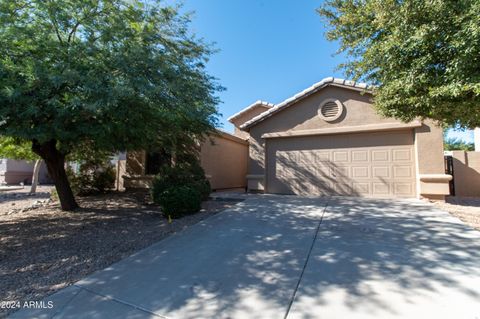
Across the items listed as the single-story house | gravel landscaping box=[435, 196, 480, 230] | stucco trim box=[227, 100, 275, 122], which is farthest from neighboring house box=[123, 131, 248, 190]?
gravel landscaping box=[435, 196, 480, 230]

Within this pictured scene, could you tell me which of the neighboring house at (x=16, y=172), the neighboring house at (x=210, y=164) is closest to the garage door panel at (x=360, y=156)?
the neighboring house at (x=210, y=164)

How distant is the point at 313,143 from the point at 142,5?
8.25 m

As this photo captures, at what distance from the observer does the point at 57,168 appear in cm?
893

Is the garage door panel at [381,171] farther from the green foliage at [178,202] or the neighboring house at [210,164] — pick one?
the neighboring house at [210,164]

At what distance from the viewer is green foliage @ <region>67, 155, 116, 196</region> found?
1220 cm

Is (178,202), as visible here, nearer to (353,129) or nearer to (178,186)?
(178,186)

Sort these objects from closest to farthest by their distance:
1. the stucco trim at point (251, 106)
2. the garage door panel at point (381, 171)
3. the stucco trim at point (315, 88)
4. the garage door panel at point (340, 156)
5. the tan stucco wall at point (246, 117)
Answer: the garage door panel at point (381, 171) < the stucco trim at point (315, 88) < the garage door panel at point (340, 156) < the stucco trim at point (251, 106) < the tan stucco wall at point (246, 117)

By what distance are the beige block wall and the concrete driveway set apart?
6993 millimetres

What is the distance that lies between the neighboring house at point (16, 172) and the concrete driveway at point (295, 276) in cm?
2461

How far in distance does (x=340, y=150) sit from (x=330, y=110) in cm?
182

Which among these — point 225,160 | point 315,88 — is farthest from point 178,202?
point 315,88

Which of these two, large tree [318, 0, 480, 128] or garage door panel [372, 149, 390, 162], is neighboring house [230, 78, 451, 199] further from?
large tree [318, 0, 480, 128]

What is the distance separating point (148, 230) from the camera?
6578 mm

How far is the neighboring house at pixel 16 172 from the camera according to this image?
877 inches
